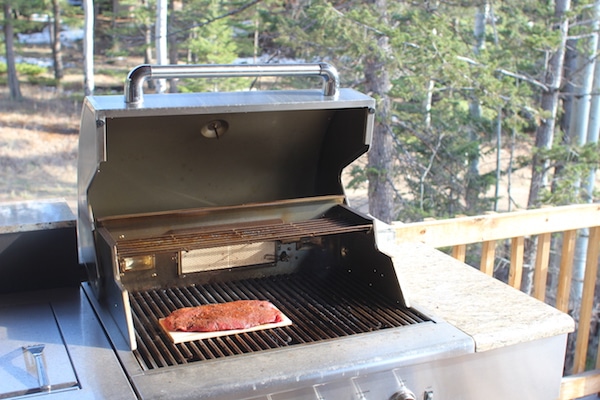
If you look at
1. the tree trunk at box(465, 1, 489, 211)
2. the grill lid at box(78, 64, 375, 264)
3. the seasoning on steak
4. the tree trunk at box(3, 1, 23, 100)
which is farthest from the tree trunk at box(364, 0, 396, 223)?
the tree trunk at box(3, 1, 23, 100)

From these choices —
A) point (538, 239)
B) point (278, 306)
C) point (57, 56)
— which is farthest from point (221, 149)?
point (57, 56)

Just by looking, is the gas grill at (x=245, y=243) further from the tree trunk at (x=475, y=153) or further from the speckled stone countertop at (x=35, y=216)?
the tree trunk at (x=475, y=153)

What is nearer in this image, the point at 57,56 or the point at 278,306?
the point at 278,306

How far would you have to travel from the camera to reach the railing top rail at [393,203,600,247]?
2.72 m

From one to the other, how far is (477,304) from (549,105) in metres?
6.79

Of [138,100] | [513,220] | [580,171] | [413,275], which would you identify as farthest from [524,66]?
[138,100]

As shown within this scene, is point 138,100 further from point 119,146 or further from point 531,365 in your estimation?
point 531,365

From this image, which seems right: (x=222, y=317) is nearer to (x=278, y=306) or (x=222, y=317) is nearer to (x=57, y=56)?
(x=278, y=306)

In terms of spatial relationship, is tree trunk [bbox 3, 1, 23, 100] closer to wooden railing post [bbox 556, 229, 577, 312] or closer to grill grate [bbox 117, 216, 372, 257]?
wooden railing post [bbox 556, 229, 577, 312]

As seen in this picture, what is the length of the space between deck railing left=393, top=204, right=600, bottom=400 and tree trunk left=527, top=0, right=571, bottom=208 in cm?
477

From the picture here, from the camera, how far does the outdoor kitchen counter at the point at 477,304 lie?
70.4 inches

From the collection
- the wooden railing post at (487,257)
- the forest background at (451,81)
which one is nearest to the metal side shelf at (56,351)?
the wooden railing post at (487,257)

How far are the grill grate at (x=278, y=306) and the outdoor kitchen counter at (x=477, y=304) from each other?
0.45 ft

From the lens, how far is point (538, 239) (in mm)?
3072
